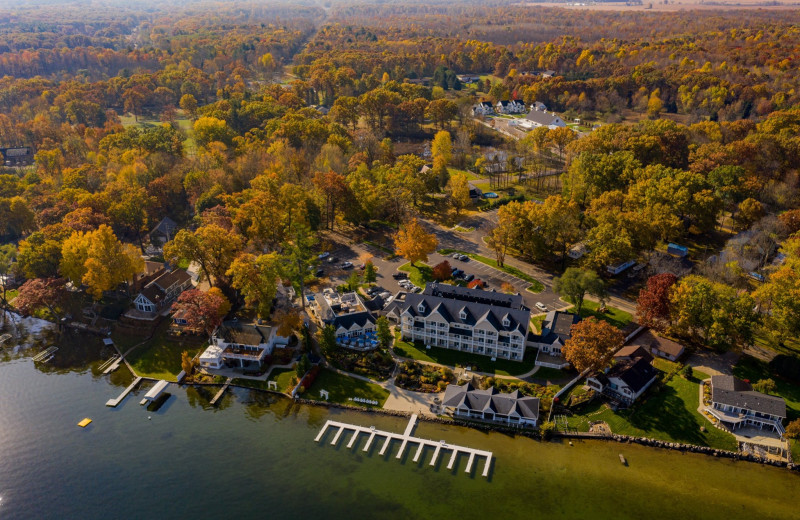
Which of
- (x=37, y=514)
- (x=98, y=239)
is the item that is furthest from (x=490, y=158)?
(x=37, y=514)

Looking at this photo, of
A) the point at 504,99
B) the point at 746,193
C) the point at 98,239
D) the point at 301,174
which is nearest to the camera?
the point at 98,239

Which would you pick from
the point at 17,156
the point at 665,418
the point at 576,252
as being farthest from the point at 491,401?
the point at 17,156

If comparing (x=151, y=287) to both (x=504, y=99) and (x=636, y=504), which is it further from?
(x=504, y=99)

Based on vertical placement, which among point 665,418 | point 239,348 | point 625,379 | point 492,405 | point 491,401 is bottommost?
point 239,348

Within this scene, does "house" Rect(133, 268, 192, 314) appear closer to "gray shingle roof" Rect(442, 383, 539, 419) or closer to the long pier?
the long pier

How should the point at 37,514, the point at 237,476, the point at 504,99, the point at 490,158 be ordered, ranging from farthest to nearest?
the point at 504,99
the point at 490,158
the point at 237,476
the point at 37,514

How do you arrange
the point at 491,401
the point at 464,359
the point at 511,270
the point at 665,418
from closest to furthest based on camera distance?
1. the point at 665,418
2. the point at 491,401
3. the point at 464,359
4. the point at 511,270

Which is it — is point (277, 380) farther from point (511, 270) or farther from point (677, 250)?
point (677, 250)
